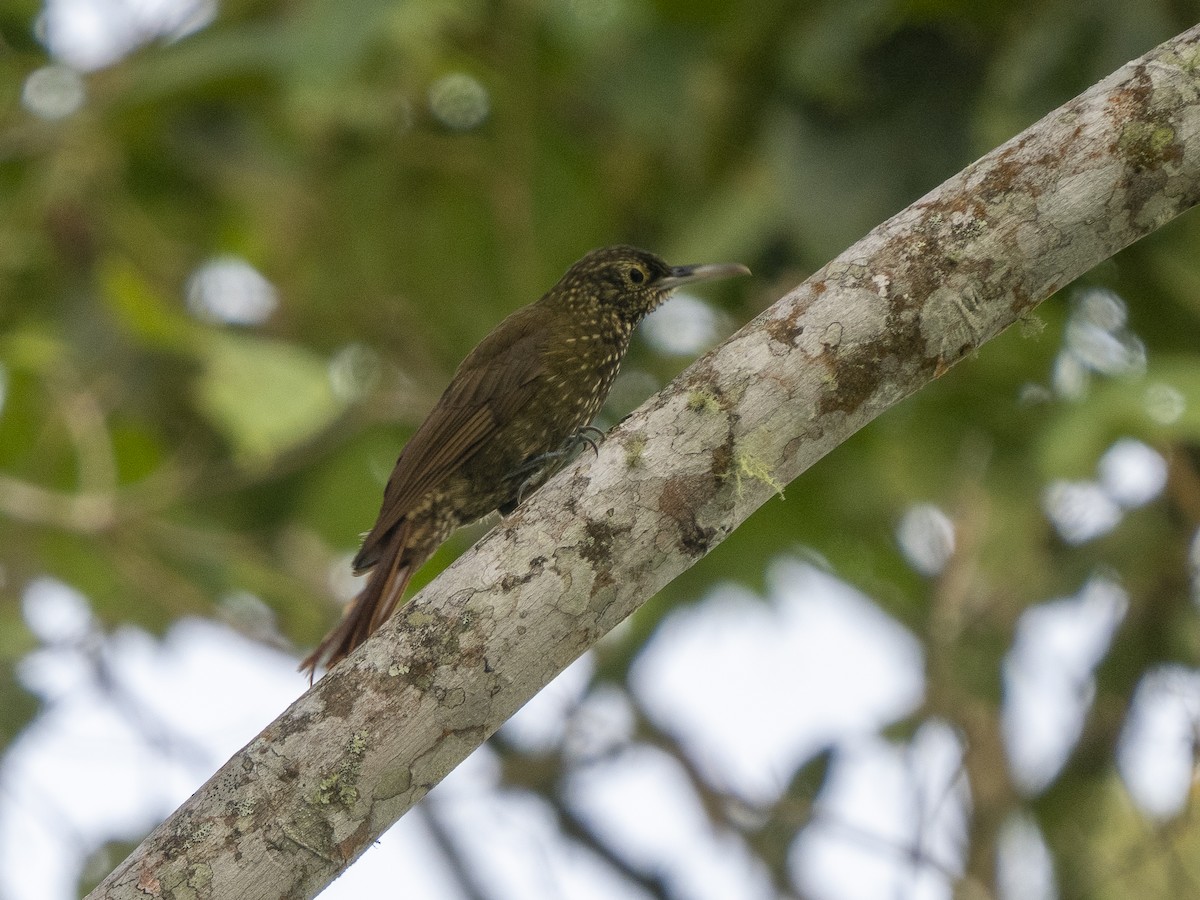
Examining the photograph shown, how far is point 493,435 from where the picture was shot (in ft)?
11.9

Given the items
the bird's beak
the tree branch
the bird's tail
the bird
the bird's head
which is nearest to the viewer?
the tree branch

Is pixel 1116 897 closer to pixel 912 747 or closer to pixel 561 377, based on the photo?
pixel 912 747

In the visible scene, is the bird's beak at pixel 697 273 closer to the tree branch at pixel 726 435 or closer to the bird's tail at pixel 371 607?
the bird's tail at pixel 371 607

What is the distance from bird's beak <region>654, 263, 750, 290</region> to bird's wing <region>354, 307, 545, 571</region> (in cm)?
43

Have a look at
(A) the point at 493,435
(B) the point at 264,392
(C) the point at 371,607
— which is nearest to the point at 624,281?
(A) the point at 493,435

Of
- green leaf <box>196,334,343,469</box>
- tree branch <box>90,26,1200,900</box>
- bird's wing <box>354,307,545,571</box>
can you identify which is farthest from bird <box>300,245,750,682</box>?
tree branch <box>90,26,1200,900</box>

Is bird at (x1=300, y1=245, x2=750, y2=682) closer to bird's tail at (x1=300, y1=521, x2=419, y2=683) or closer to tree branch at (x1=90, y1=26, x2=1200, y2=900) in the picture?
bird's tail at (x1=300, y1=521, x2=419, y2=683)

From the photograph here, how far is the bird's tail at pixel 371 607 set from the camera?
3.32m

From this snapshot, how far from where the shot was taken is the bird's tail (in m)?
3.32

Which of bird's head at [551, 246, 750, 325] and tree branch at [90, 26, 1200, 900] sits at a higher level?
bird's head at [551, 246, 750, 325]

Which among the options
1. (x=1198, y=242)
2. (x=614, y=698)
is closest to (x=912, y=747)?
(x=614, y=698)

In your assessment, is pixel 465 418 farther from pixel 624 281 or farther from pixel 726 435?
pixel 726 435

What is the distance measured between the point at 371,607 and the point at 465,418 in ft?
1.68

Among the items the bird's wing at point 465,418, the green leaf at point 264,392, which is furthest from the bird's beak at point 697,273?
the green leaf at point 264,392
